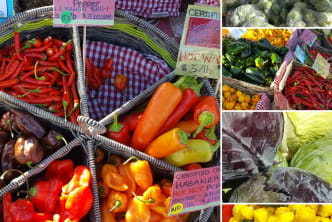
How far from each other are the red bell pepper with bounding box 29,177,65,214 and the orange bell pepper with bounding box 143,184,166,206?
458 mm

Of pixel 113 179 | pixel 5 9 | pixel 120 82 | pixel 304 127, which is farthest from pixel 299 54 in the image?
pixel 5 9

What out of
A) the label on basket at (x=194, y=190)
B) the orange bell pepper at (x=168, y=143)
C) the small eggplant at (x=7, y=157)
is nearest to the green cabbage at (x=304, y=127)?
the label on basket at (x=194, y=190)

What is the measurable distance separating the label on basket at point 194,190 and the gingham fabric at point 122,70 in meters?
0.89

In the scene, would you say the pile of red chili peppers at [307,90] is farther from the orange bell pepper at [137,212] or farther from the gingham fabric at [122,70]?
the orange bell pepper at [137,212]

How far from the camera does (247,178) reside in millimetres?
2115

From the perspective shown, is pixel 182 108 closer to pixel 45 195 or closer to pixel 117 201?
pixel 117 201

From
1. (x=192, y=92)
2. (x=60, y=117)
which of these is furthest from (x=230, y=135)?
(x=60, y=117)

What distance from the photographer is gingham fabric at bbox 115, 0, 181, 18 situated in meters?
3.14

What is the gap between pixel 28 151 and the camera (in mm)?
1991

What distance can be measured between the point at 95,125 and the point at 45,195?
0.44m

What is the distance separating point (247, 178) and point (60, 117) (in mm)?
1103

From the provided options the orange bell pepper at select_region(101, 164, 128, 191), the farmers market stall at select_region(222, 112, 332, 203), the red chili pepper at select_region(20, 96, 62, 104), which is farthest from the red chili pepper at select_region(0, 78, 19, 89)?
the farmers market stall at select_region(222, 112, 332, 203)

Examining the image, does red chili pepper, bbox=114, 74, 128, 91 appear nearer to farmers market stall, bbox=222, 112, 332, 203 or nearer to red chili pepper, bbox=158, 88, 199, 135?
red chili pepper, bbox=158, 88, 199, 135

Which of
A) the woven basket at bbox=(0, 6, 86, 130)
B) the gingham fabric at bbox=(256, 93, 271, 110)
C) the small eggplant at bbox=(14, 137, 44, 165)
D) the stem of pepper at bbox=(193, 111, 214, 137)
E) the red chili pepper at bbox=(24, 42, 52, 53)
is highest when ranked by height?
the woven basket at bbox=(0, 6, 86, 130)
